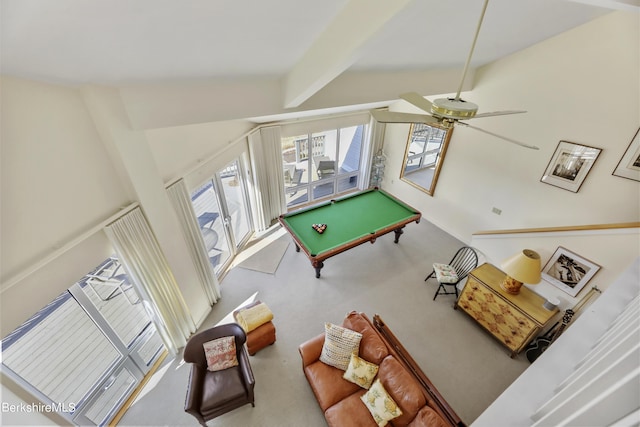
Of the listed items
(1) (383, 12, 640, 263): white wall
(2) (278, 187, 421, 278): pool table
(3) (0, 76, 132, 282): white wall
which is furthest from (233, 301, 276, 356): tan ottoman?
(1) (383, 12, 640, 263): white wall

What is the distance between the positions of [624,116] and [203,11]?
4.80 m

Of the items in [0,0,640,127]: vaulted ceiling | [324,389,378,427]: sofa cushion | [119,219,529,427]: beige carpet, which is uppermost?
[0,0,640,127]: vaulted ceiling

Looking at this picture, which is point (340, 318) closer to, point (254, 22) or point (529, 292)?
point (529, 292)

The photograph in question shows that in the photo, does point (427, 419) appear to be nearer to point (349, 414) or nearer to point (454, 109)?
point (349, 414)

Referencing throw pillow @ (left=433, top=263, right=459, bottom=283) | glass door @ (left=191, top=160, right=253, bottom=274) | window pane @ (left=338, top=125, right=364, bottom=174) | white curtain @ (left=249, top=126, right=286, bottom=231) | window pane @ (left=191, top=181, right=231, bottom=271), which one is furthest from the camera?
window pane @ (left=338, top=125, right=364, bottom=174)

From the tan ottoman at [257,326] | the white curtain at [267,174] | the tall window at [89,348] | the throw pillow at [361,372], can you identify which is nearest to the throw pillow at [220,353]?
the tan ottoman at [257,326]

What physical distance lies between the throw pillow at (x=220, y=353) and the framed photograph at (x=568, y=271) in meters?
4.39

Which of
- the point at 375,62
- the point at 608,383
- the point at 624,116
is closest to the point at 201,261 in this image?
the point at 375,62

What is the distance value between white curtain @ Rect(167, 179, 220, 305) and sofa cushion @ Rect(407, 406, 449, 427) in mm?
3093

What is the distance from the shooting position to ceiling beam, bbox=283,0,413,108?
66.2 inches

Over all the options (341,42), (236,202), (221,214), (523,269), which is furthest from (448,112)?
(236,202)

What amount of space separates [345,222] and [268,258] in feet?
5.62

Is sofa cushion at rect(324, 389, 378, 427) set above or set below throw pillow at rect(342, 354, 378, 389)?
below

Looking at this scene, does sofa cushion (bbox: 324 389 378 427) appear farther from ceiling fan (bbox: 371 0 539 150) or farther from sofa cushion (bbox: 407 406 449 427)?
ceiling fan (bbox: 371 0 539 150)
